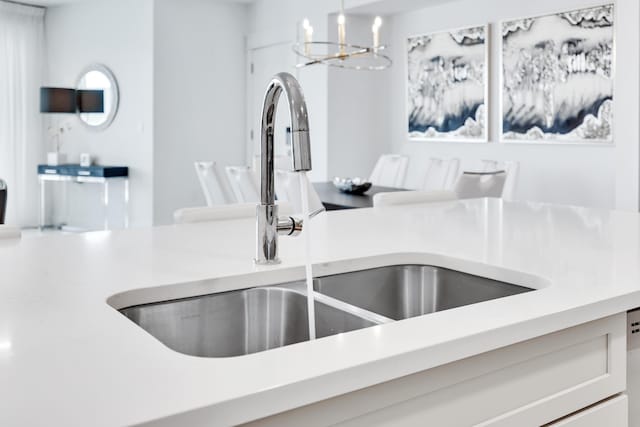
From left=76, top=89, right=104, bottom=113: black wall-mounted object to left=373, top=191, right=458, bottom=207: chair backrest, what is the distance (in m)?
5.86

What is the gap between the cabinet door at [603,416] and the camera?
103 cm

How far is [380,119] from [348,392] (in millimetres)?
6251

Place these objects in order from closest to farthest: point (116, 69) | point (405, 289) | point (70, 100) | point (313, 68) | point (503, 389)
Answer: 1. point (503, 389)
2. point (405, 289)
3. point (313, 68)
4. point (116, 69)
5. point (70, 100)

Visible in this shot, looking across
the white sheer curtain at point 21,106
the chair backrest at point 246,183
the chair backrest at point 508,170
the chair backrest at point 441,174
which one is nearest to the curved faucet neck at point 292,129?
the chair backrest at point 246,183

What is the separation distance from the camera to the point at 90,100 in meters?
7.44

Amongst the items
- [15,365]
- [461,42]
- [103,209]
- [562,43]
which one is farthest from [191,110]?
[15,365]

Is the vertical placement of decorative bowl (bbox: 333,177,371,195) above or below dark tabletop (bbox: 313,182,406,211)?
above

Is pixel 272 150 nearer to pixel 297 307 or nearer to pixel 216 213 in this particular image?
pixel 297 307

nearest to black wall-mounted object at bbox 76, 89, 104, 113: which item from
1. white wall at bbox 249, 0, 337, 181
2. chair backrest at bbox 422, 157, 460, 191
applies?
white wall at bbox 249, 0, 337, 181

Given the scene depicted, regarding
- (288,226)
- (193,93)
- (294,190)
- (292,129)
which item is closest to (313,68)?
(193,93)

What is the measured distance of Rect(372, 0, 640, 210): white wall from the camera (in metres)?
4.14

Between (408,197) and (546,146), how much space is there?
323cm

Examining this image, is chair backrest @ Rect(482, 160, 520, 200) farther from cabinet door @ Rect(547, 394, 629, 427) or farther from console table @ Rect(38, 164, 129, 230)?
console table @ Rect(38, 164, 129, 230)

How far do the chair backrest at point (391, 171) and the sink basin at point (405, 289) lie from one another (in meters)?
4.33
